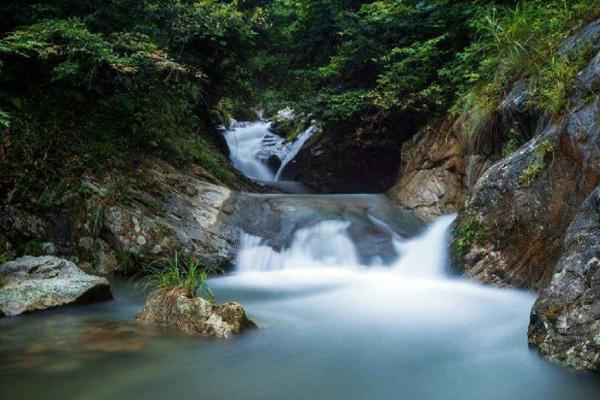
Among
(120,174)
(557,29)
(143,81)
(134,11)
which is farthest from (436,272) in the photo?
(134,11)

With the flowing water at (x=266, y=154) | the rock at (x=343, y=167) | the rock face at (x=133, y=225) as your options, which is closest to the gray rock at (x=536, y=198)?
the rock face at (x=133, y=225)

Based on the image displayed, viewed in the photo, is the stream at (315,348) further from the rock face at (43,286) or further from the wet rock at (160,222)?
the wet rock at (160,222)

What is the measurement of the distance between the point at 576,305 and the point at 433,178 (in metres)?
6.28

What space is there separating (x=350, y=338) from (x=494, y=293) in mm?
2167

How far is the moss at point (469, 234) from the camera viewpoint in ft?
20.1

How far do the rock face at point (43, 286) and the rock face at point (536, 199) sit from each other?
15.0 ft

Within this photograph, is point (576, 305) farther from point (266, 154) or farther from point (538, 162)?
point (266, 154)

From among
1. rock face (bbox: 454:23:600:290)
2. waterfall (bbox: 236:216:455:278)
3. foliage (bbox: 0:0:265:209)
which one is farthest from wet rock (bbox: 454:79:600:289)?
foliage (bbox: 0:0:265:209)

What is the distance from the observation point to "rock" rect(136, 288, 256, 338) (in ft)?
14.3

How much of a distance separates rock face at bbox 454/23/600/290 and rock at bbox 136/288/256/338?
3161mm

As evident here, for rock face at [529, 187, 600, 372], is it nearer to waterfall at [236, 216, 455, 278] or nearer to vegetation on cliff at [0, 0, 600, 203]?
vegetation on cliff at [0, 0, 600, 203]

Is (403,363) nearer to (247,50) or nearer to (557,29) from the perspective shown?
(557,29)

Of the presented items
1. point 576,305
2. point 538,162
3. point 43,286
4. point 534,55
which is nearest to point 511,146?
point 534,55

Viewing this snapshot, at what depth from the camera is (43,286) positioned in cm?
531
